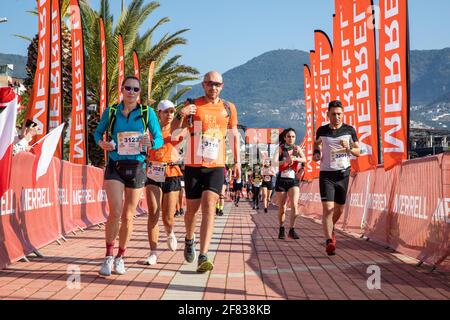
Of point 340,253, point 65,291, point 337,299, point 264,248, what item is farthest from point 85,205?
point 337,299

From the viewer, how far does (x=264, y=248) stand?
1020cm

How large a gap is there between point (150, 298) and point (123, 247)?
5.39ft

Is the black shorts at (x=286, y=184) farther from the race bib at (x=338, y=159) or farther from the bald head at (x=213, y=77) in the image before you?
the bald head at (x=213, y=77)

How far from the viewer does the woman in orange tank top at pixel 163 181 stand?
812 centimetres

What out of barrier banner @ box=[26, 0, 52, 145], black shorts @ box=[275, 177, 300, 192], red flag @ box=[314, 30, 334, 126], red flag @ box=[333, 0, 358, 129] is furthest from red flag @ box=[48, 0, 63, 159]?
red flag @ box=[314, 30, 334, 126]


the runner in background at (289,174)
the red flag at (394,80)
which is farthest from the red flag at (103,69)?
the red flag at (394,80)

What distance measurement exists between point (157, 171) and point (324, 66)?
16082 millimetres

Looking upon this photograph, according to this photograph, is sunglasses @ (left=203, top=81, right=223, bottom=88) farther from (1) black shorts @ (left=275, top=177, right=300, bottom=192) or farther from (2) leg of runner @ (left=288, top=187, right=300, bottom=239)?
(1) black shorts @ (left=275, top=177, right=300, bottom=192)

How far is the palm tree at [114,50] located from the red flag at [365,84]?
41.5 ft

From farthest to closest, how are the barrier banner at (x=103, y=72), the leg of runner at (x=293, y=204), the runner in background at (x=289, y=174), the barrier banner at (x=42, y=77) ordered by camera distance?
the barrier banner at (x=103, y=72) < the barrier banner at (x=42, y=77) < the runner in background at (x=289, y=174) < the leg of runner at (x=293, y=204)

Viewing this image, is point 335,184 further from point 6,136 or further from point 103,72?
point 103,72

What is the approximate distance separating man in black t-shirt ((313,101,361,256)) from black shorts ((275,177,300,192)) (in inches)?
103

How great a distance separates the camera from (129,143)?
694 cm
